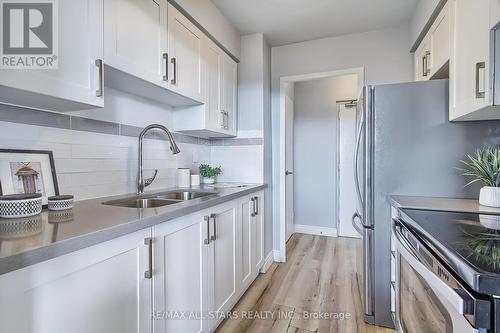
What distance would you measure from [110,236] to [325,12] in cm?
243

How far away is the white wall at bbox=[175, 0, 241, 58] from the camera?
72.5 inches

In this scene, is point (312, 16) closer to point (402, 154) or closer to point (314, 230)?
point (402, 154)

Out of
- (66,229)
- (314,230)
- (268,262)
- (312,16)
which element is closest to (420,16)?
(312,16)

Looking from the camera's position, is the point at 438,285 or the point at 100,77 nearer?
the point at 438,285

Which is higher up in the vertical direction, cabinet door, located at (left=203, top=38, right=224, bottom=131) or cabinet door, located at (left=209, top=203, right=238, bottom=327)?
cabinet door, located at (left=203, top=38, right=224, bottom=131)

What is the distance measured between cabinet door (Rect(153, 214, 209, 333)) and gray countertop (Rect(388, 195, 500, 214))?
3.69 feet

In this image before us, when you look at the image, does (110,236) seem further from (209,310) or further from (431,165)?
(431,165)

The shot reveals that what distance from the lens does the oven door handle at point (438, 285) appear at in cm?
58

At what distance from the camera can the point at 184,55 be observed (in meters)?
1.81

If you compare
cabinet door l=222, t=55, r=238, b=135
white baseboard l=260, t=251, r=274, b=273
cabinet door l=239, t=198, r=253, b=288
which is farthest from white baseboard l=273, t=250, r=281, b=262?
cabinet door l=222, t=55, r=238, b=135

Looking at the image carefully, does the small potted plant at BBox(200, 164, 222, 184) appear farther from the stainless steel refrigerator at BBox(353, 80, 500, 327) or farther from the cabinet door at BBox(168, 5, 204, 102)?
the stainless steel refrigerator at BBox(353, 80, 500, 327)

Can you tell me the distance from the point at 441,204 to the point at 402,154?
416 millimetres

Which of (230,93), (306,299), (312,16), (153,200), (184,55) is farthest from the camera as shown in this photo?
(230,93)

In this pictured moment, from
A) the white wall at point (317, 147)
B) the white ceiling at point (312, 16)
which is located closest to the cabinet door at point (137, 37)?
the white ceiling at point (312, 16)
